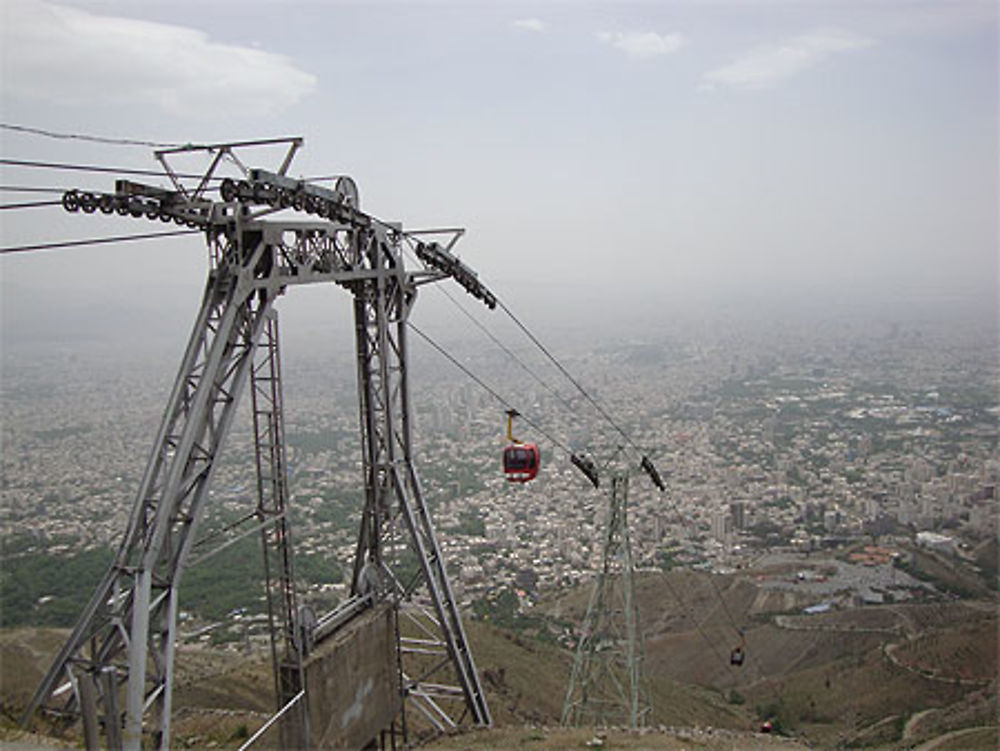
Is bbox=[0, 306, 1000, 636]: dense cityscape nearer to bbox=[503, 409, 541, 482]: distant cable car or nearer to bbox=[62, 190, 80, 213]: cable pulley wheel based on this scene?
bbox=[503, 409, 541, 482]: distant cable car

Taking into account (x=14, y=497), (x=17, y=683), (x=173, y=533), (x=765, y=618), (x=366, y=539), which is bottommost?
(x=765, y=618)

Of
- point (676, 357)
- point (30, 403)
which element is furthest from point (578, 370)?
point (30, 403)

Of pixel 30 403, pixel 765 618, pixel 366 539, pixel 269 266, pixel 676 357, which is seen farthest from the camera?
pixel 676 357

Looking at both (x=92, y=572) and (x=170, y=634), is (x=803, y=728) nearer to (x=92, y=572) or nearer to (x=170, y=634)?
(x=170, y=634)

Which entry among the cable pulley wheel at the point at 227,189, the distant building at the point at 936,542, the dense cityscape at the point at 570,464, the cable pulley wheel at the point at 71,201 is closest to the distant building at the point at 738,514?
the dense cityscape at the point at 570,464

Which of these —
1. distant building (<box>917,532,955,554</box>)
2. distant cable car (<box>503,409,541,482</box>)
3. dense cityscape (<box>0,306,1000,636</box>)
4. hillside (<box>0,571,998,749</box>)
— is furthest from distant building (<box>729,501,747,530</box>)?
distant cable car (<box>503,409,541,482</box>)

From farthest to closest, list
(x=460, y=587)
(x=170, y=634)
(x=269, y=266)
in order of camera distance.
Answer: (x=460, y=587)
(x=269, y=266)
(x=170, y=634)
